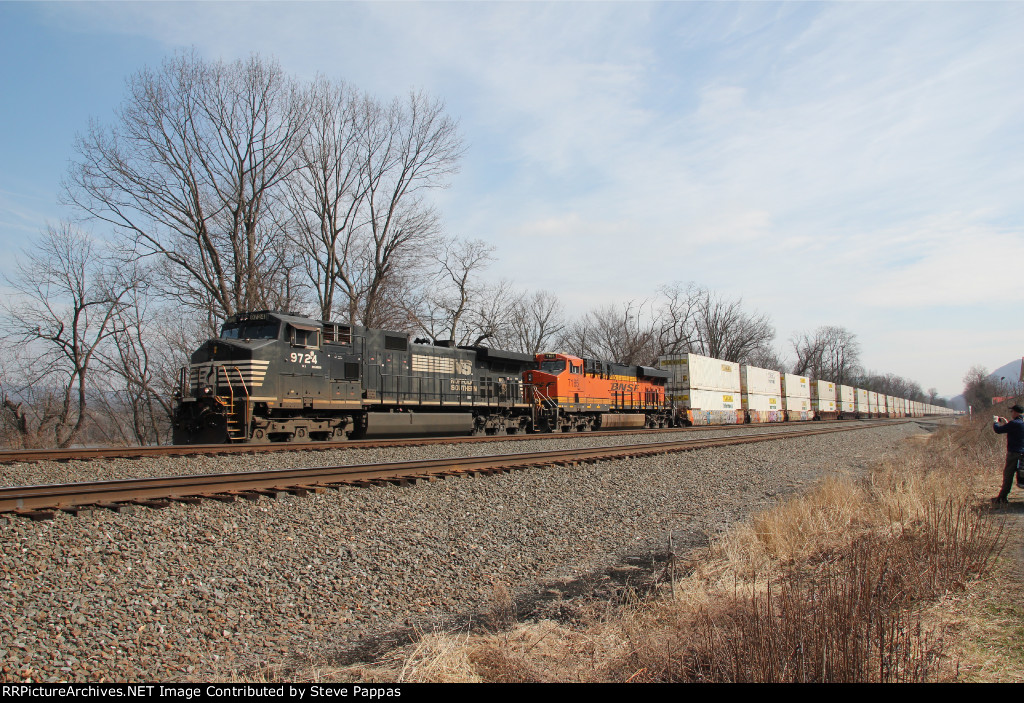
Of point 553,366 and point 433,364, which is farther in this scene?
point 553,366

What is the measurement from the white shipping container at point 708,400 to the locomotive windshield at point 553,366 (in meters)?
11.1

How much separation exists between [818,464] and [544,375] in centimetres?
1104

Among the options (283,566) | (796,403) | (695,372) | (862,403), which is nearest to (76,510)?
(283,566)

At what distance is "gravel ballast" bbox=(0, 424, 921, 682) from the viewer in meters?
4.12

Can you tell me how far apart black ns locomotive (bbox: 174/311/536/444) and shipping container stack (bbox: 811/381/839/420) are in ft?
133

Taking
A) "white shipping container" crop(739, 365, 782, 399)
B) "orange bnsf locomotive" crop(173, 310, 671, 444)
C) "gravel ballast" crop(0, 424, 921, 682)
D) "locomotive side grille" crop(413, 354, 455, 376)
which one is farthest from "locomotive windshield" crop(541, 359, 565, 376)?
"white shipping container" crop(739, 365, 782, 399)

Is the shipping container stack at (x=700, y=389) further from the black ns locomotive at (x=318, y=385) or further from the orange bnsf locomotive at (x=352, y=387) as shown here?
the black ns locomotive at (x=318, y=385)

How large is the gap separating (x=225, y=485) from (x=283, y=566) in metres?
2.51

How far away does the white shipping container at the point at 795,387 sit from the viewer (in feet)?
149

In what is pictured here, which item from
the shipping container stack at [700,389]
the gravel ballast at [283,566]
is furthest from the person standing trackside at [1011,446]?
the shipping container stack at [700,389]

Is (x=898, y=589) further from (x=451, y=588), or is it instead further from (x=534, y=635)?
(x=451, y=588)

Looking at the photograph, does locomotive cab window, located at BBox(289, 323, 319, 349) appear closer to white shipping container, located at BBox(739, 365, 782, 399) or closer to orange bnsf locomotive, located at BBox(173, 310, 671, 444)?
orange bnsf locomotive, located at BBox(173, 310, 671, 444)

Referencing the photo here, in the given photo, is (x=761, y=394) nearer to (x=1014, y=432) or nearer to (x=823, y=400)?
(x=823, y=400)

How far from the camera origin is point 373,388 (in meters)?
17.2
